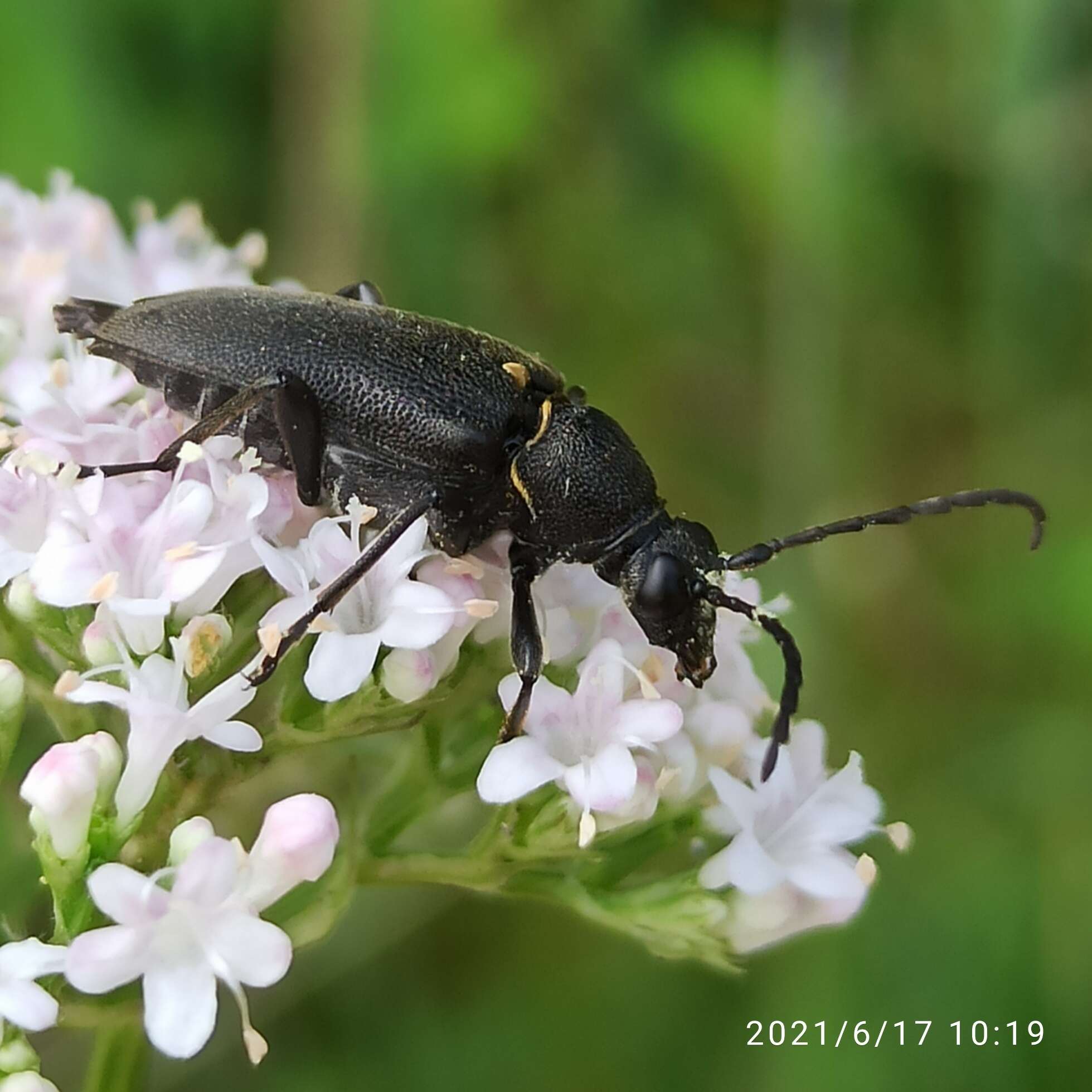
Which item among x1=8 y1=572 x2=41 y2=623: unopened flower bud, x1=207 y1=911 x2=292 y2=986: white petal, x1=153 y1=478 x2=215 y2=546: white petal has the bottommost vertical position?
x1=207 y1=911 x2=292 y2=986: white petal

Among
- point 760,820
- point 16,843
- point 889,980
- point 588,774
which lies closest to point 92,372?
point 16,843

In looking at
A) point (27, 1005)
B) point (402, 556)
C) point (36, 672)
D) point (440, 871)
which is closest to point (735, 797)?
point (440, 871)

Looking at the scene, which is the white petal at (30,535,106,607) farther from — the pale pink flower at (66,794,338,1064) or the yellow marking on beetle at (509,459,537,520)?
the yellow marking on beetle at (509,459,537,520)

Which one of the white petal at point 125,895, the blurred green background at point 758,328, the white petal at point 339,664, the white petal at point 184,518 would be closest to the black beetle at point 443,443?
the white petal at point 184,518

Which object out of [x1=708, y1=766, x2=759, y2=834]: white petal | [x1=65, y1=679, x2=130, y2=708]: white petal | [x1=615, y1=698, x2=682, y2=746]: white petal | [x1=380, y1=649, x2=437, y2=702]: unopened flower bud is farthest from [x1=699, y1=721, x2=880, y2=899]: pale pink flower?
[x1=65, y1=679, x2=130, y2=708]: white petal

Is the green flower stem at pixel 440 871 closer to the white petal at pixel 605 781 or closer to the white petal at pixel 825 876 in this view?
the white petal at pixel 605 781

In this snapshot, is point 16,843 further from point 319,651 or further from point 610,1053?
point 610,1053
